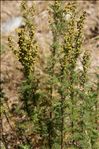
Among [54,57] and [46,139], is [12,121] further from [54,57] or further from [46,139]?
[54,57]

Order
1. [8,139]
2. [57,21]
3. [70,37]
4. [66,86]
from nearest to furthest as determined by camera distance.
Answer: [70,37] → [66,86] → [57,21] → [8,139]

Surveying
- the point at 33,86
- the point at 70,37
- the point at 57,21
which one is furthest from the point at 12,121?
the point at 70,37

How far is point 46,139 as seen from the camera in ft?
33.4

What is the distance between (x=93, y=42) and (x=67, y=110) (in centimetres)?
542

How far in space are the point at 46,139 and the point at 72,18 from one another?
3545 mm

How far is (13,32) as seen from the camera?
1498 cm

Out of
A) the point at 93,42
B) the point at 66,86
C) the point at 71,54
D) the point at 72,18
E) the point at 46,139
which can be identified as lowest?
the point at 46,139

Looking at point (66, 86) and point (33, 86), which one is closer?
point (66, 86)

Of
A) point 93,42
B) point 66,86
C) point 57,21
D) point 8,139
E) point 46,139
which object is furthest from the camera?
point 93,42

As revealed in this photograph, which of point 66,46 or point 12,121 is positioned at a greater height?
point 66,46

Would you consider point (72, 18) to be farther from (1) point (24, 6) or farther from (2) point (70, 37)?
(1) point (24, 6)

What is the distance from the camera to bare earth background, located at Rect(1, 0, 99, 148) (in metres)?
13.2

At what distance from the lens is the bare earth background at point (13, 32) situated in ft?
43.4

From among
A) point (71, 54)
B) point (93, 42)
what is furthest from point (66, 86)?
point (93, 42)
